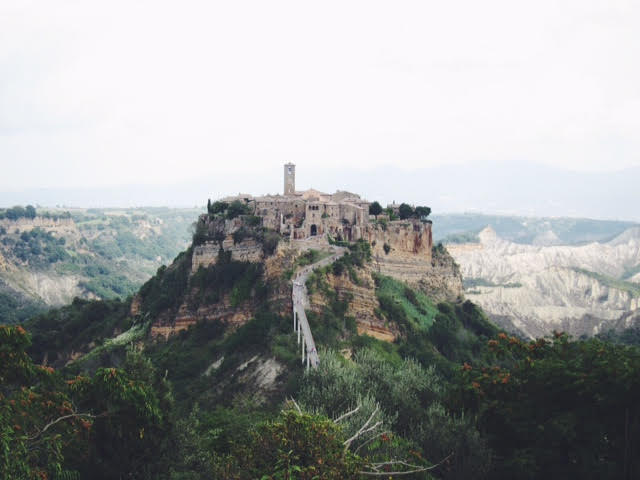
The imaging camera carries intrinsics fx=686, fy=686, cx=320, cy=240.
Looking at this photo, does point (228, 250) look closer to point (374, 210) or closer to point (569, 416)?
point (374, 210)

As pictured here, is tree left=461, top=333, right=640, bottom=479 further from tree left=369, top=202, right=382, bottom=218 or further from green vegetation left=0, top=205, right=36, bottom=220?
green vegetation left=0, top=205, right=36, bottom=220

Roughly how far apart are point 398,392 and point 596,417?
9452 mm

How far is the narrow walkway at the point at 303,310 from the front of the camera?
39341 mm

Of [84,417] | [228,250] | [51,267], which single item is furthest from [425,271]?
[51,267]

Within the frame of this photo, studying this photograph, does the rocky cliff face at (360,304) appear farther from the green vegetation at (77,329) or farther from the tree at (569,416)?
the green vegetation at (77,329)

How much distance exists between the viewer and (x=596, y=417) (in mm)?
23156

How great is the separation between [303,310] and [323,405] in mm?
15671

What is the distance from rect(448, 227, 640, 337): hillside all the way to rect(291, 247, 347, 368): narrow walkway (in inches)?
2316

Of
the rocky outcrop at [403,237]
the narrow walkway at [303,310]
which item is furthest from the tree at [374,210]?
the narrow walkway at [303,310]

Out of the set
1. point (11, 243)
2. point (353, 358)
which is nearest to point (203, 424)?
point (353, 358)

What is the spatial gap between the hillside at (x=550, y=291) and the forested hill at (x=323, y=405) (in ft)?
200

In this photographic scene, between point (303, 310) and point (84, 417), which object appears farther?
point (303, 310)

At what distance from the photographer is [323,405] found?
28.8 meters

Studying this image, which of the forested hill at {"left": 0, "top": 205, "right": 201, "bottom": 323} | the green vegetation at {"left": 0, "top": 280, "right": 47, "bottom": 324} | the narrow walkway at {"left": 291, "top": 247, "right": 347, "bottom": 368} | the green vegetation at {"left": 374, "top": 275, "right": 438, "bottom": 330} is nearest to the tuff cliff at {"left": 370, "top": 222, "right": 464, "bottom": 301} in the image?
the green vegetation at {"left": 374, "top": 275, "right": 438, "bottom": 330}
